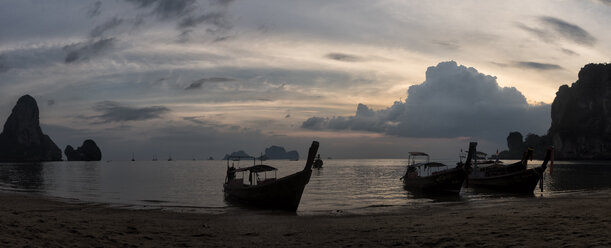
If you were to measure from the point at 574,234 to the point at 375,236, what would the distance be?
5.81 m

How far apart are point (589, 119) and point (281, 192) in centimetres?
20760

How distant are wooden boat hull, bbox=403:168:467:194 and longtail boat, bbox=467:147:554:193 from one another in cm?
572

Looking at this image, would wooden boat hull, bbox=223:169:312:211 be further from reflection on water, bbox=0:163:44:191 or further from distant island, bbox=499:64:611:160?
distant island, bbox=499:64:611:160

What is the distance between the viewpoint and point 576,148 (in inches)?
7421

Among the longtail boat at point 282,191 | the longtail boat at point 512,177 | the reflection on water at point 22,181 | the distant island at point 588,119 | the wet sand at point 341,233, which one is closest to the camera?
the wet sand at point 341,233

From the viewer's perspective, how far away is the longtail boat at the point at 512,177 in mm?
36219

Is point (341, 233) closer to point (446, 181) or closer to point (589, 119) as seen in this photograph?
point (446, 181)

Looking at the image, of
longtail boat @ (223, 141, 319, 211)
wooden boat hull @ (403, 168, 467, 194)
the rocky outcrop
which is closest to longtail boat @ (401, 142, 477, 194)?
wooden boat hull @ (403, 168, 467, 194)

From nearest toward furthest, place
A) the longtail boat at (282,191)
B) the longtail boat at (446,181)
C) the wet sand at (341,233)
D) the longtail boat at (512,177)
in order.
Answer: the wet sand at (341,233) → the longtail boat at (282,191) → the longtail boat at (446,181) → the longtail boat at (512,177)

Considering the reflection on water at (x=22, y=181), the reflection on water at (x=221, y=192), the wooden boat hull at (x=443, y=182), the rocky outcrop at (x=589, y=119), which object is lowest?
the reflection on water at (x=22, y=181)

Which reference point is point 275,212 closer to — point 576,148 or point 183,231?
point 183,231

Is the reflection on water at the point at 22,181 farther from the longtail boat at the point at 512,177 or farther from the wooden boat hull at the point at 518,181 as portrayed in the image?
the wooden boat hull at the point at 518,181

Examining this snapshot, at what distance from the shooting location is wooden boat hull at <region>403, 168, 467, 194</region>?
1380 inches

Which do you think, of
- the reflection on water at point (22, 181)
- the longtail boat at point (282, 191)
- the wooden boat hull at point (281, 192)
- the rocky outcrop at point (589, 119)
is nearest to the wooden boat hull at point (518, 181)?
the longtail boat at point (282, 191)
